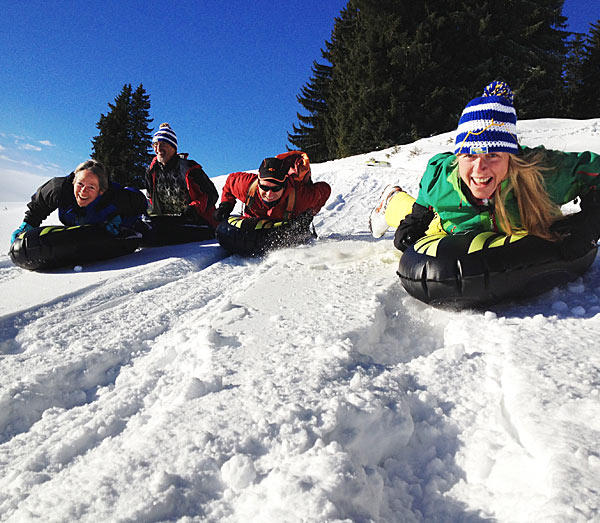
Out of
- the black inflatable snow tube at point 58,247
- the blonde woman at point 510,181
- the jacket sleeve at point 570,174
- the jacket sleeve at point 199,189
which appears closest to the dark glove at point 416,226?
the blonde woman at point 510,181

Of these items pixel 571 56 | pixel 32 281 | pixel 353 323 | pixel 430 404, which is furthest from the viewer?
pixel 571 56

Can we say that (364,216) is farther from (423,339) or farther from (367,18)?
(367,18)

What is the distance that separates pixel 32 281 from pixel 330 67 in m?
24.4

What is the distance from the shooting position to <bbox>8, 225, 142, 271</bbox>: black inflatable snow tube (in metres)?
3.05

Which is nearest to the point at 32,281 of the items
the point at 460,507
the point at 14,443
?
the point at 14,443

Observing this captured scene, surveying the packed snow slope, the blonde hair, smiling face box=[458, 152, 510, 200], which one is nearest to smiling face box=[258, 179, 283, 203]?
the packed snow slope

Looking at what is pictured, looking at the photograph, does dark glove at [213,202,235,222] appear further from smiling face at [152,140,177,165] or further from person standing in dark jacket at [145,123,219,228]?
smiling face at [152,140,177,165]

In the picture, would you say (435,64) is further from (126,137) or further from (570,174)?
(126,137)

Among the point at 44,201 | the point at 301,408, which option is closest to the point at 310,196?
the point at 44,201

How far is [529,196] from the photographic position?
2.13m

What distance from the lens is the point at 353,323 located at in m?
1.90

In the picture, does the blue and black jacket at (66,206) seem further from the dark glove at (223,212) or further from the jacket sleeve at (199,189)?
the jacket sleeve at (199,189)

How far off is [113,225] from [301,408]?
2886 millimetres

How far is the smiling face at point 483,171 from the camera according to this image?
2.09 m
